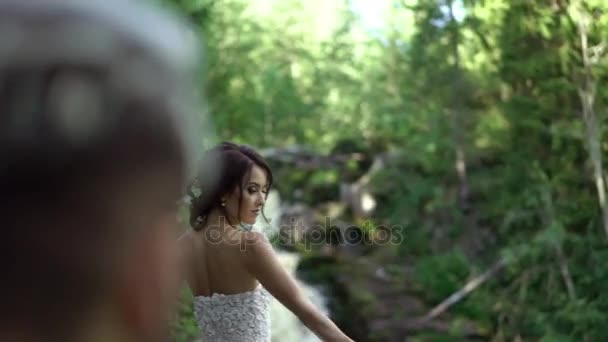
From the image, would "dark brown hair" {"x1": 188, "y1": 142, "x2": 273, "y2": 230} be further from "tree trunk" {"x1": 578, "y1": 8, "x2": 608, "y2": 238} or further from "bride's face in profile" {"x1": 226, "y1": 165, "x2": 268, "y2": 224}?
"tree trunk" {"x1": 578, "y1": 8, "x2": 608, "y2": 238}

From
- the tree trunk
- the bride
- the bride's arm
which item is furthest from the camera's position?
the tree trunk

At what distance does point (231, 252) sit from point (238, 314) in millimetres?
153

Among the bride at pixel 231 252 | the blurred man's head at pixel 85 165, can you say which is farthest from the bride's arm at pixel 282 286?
the blurred man's head at pixel 85 165

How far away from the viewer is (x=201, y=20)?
5.13 meters

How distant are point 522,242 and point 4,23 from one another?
19.5ft

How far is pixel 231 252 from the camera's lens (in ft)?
6.89

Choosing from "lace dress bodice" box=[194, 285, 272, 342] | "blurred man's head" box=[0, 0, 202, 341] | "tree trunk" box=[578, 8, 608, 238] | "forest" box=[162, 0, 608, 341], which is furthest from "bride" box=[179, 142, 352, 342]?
"tree trunk" box=[578, 8, 608, 238]

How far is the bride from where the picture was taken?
6.92ft

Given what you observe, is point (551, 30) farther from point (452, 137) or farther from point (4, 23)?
point (4, 23)

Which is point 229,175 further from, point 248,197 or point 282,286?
point 282,286

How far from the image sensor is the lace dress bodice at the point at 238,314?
2.14 meters

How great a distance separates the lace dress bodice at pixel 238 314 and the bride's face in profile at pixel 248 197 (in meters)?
0.17

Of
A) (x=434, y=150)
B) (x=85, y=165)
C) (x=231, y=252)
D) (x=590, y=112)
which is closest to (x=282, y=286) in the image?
(x=231, y=252)

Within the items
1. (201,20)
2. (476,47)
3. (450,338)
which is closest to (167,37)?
(201,20)
